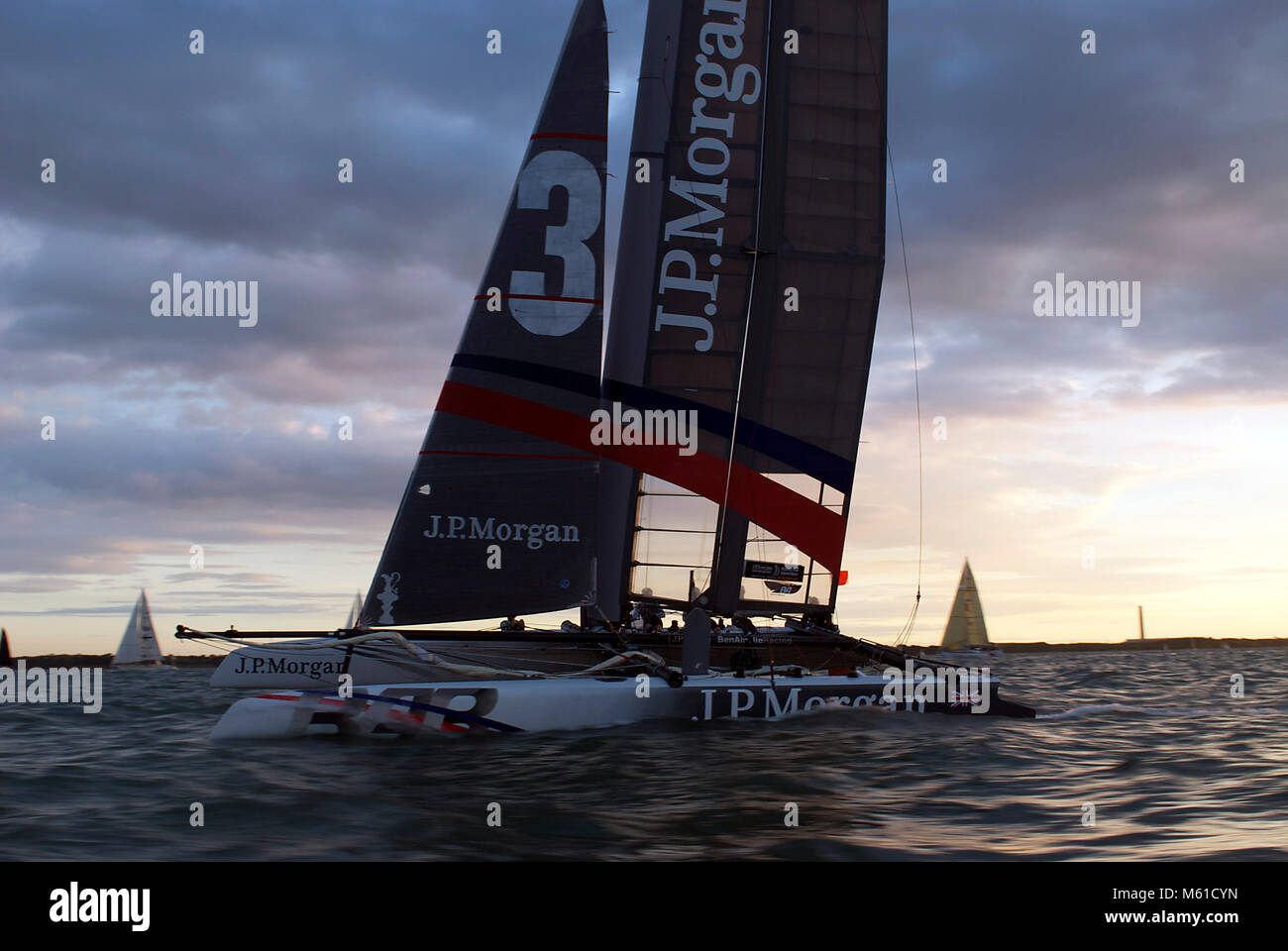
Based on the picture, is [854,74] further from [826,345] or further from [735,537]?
[735,537]

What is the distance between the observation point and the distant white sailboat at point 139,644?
47906 mm


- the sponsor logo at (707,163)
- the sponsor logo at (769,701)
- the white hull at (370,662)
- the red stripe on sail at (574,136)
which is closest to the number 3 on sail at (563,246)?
the red stripe on sail at (574,136)

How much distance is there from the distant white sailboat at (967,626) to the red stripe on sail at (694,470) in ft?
158

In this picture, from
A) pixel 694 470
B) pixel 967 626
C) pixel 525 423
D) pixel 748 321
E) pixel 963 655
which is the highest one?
pixel 748 321

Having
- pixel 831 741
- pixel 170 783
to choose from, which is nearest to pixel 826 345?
pixel 831 741

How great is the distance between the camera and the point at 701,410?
16.7m

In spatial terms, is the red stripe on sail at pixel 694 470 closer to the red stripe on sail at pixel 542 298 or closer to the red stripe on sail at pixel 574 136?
the red stripe on sail at pixel 542 298

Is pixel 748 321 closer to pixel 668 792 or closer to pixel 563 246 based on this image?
pixel 563 246

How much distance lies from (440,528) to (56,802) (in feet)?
22.6

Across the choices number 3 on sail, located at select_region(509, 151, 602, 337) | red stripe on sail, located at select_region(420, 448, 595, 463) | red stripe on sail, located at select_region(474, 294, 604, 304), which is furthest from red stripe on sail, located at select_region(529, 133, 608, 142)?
red stripe on sail, located at select_region(420, 448, 595, 463)

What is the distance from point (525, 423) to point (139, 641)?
41163mm

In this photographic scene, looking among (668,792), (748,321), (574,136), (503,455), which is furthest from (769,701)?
(574,136)

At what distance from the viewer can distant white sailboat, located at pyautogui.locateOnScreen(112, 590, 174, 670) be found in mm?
47906
